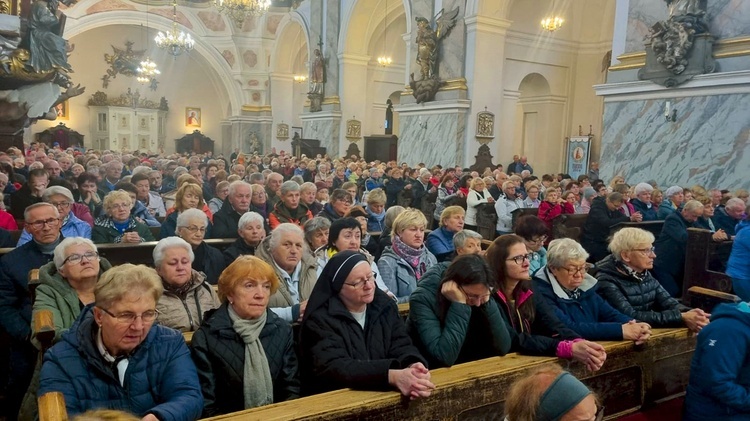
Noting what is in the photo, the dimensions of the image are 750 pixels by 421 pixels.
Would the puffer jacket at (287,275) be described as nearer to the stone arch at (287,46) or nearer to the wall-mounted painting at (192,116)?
the stone arch at (287,46)

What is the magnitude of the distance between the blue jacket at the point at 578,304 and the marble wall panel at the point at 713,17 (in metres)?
7.34

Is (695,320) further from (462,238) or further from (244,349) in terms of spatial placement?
(244,349)

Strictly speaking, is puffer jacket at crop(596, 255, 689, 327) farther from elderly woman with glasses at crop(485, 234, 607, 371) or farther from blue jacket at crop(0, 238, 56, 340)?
blue jacket at crop(0, 238, 56, 340)

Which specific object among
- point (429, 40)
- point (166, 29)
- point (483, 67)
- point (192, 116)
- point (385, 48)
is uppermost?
point (166, 29)

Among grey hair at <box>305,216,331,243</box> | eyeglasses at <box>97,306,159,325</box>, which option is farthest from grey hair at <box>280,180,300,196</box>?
eyeglasses at <box>97,306,159,325</box>

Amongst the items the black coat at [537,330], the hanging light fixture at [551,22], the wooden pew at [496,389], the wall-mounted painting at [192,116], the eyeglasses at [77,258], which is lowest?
the wooden pew at [496,389]

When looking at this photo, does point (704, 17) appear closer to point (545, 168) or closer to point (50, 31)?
point (545, 168)

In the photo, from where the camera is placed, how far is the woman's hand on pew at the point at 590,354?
274 centimetres

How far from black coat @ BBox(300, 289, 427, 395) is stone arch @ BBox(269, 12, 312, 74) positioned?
2357 cm

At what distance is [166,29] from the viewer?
85.8ft

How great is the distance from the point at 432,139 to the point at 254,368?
490 inches

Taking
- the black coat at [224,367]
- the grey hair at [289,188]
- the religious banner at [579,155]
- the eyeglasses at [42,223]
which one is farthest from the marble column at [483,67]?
the black coat at [224,367]

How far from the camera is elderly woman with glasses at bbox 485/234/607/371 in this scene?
9.46 feet

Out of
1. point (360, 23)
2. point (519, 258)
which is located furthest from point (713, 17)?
point (360, 23)
